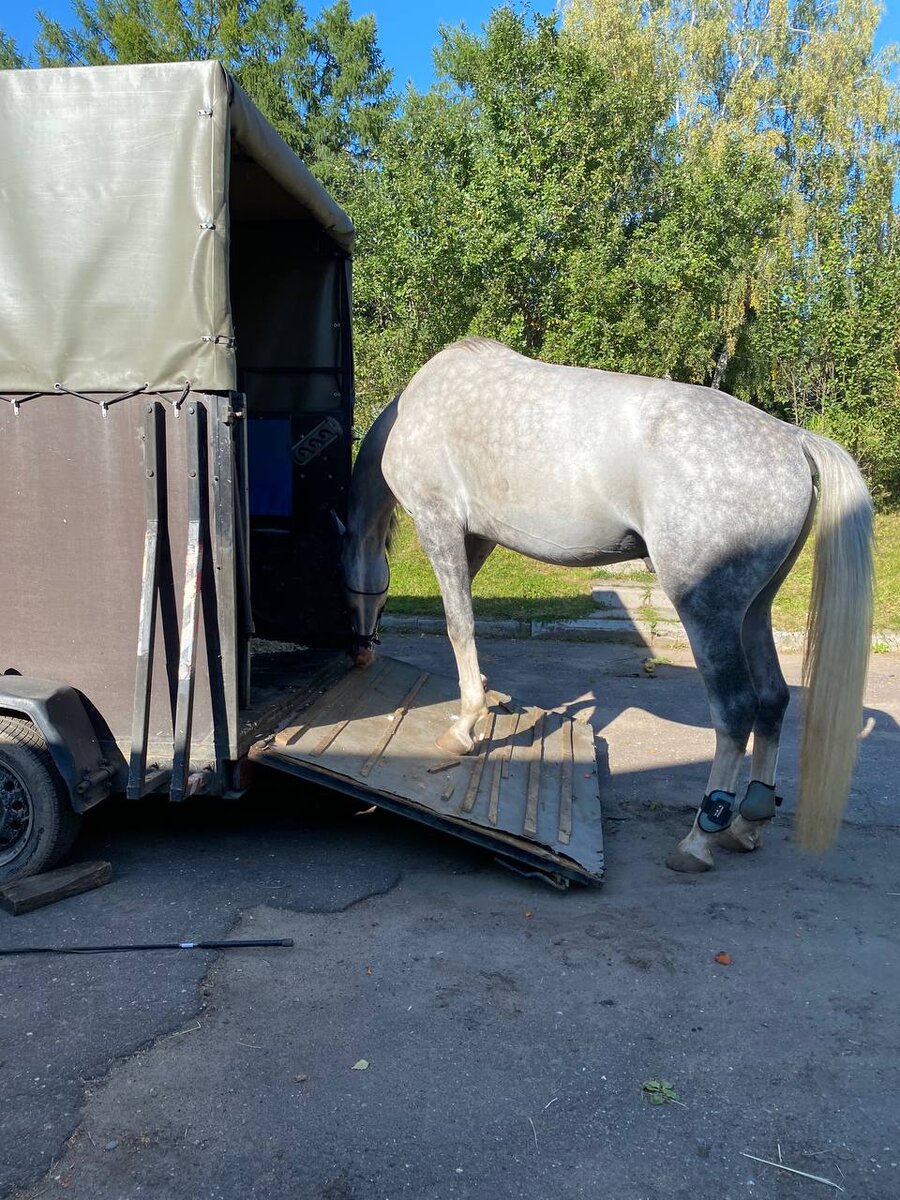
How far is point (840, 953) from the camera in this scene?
3.25 meters

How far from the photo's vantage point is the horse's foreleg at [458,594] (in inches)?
183

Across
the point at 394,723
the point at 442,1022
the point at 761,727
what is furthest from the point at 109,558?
the point at 761,727

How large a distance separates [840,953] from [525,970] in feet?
3.80

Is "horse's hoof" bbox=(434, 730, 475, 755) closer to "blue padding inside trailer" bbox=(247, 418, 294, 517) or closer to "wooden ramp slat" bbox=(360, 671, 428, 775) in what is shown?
"wooden ramp slat" bbox=(360, 671, 428, 775)

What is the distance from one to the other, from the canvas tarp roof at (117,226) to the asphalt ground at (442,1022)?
2.11 meters

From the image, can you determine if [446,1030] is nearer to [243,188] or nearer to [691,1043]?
[691,1043]

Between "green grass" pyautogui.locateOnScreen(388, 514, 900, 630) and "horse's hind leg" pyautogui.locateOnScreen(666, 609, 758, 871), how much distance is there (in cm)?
484

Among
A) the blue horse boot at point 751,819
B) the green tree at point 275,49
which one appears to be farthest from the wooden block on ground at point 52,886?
the green tree at point 275,49

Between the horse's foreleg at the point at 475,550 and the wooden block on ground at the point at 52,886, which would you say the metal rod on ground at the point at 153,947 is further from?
the horse's foreleg at the point at 475,550

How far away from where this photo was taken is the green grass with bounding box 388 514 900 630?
9336 millimetres

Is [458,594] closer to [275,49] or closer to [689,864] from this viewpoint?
A: [689,864]

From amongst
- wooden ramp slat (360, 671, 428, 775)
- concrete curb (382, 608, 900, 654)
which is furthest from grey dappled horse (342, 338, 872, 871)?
concrete curb (382, 608, 900, 654)

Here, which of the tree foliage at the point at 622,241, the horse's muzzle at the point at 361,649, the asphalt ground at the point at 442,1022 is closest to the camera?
the asphalt ground at the point at 442,1022

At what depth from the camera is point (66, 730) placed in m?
3.56
